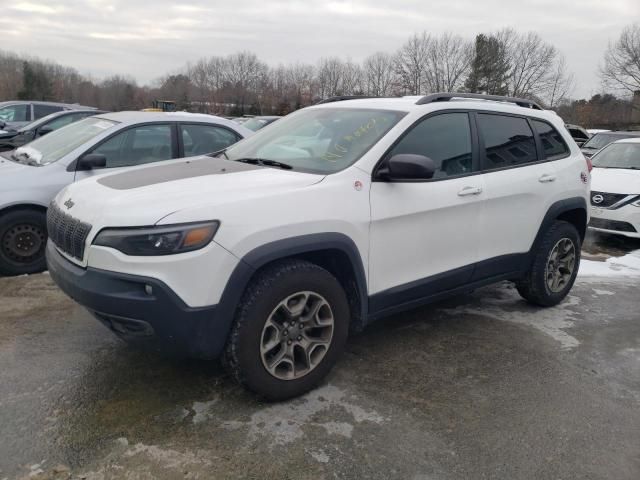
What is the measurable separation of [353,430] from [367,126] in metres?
1.97

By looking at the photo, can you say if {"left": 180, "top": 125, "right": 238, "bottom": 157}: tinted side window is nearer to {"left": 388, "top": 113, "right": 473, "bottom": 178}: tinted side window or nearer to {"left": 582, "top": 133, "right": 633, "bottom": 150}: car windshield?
{"left": 388, "top": 113, "right": 473, "bottom": 178}: tinted side window

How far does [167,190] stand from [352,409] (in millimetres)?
1615

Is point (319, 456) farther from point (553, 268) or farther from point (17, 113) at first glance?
point (17, 113)

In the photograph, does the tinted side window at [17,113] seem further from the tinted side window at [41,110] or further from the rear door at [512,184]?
the rear door at [512,184]

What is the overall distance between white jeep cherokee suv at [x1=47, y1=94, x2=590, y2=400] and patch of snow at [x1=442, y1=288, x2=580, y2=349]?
0.96 ft

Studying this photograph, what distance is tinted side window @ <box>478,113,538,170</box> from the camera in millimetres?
4191

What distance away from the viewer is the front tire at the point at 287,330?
2.89 metres

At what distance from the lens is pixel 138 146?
229 inches

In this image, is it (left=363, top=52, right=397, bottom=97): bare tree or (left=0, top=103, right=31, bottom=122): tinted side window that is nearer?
(left=0, top=103, right=31, bottom=122): tinted side window

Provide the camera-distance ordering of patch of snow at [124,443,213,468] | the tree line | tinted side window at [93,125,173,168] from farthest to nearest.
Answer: the tree line
tinted side window at [93,125,173,168]
patch of snow at [124,443,213,468]

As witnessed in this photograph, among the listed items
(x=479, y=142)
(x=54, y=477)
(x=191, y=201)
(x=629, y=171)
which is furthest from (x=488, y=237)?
(x=629, y=171)

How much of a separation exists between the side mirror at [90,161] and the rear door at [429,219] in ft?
10.7

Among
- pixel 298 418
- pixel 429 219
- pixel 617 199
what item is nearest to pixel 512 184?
pixel 429 219

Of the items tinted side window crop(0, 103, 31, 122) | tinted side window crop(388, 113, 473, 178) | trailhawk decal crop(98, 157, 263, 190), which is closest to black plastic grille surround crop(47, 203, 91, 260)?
trailhawk decal crop(98, 157, 263, 190)
